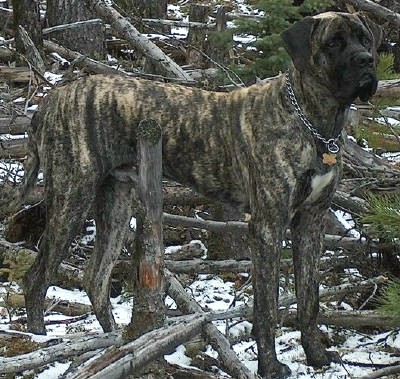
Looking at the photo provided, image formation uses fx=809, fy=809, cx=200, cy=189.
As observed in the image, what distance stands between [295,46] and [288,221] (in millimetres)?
1032

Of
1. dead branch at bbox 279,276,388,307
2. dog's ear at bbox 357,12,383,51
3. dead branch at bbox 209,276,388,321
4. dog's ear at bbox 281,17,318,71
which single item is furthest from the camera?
dead branch at bbox 279,276,388,307

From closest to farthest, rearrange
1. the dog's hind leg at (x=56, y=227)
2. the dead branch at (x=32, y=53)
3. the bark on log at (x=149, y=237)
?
the bark on log at (x=149, y=237)
the dog's hind leg at (x=56, y=227)
the dead branch at (x=32, y=53)

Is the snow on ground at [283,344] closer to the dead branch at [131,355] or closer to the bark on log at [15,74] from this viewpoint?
the dead branch at [131,355]

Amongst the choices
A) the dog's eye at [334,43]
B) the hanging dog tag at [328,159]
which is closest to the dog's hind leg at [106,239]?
the hanging dog tag at [328,159]

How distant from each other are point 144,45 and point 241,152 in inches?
127

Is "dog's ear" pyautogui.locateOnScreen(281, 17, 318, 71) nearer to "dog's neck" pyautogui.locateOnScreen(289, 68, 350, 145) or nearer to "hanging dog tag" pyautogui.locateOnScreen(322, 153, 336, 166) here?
"dog's neck" pyautogui.locateOnScreen(289, 68, 350, 145)

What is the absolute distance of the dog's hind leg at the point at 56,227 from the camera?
5.28 metres

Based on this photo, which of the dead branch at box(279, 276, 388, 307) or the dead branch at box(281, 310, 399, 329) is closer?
the dead branch at box(281, 310, 399, 329)

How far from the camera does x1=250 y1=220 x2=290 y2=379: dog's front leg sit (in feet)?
15.8

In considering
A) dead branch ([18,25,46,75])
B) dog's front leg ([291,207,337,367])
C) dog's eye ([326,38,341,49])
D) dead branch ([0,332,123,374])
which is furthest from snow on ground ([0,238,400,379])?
dead branch ([18,25,46,75])

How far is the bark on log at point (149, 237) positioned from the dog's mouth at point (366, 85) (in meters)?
1.24

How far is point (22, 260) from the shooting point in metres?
6.45

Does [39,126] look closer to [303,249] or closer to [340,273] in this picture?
[303,249]

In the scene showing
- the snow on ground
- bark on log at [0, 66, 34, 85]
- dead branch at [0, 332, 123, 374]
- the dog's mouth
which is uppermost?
the dog's mouth
